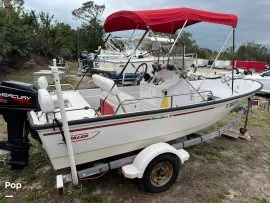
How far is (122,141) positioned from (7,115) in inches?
61.5

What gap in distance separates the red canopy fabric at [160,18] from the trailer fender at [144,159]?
1.69m

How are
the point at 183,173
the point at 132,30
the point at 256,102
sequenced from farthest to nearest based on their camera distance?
the point at 256,102
the point at 132,30
the point at 183,173

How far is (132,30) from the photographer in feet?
17.7

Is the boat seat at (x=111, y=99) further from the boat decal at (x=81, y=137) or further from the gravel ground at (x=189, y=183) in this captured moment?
the gravel ground at (x=189, y=183)

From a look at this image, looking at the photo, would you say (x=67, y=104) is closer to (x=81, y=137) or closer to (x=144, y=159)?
(x=81, y=137)

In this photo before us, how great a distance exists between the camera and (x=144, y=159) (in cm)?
370

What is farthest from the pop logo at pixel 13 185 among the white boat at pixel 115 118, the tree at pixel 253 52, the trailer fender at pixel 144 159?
the tree at pixel 253 52

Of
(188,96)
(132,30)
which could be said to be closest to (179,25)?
(132,30)

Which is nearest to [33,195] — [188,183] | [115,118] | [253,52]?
[115,118]

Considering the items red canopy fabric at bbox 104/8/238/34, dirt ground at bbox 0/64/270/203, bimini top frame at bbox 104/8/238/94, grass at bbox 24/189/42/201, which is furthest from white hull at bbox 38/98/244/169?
red canopy fabric at bbox 104/8/238/34

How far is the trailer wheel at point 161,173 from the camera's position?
377 centimetres

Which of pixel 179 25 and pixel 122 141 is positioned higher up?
pixel 179 25

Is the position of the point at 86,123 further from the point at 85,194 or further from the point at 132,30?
the point at 132,30

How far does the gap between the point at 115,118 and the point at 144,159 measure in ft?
2.21
